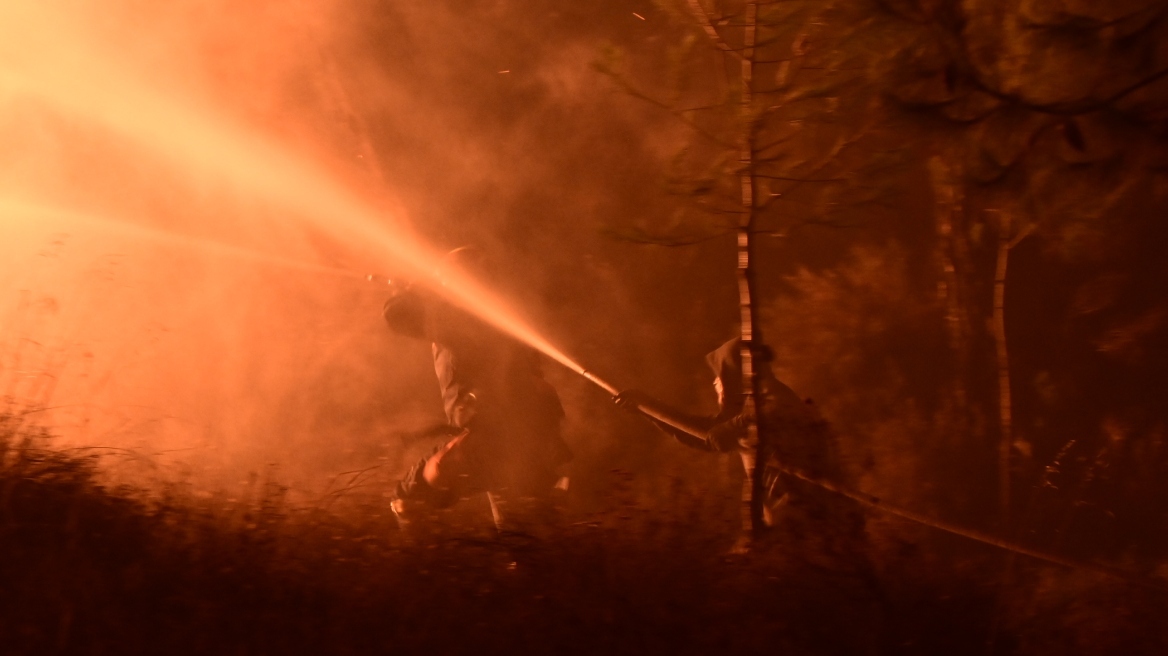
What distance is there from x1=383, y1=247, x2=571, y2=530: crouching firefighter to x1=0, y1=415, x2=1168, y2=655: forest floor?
43.6 inches

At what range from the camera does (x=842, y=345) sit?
7.88 metres

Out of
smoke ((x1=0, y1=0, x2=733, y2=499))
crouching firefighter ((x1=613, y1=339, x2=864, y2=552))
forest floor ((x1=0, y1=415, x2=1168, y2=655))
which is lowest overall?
forest floor ((x1=0, y1=415, x2=1168, y2=655))

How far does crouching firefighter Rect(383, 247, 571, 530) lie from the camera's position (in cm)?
594

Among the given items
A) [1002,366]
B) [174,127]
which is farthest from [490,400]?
[174,127]

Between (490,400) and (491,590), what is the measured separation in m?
2.14

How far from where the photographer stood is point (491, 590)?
13.6 feet

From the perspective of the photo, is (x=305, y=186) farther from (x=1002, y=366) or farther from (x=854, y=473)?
(x=1002, y=366)

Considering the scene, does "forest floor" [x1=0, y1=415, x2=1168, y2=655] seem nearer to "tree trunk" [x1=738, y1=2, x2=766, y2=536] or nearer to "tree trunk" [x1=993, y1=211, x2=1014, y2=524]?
"tree trunk" [x1=738, y1=2, x2=766, y2=536]

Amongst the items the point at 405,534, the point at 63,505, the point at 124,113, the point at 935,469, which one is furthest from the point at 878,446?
the point at 124,113

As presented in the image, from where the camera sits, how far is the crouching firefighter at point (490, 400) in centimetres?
594

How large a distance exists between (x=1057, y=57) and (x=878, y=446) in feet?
9.59

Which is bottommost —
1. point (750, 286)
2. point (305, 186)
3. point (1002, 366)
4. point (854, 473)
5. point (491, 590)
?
point (491, 590)

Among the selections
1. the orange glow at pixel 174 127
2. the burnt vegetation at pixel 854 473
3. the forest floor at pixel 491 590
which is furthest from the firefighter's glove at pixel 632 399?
the orange glow at pixel 174 127

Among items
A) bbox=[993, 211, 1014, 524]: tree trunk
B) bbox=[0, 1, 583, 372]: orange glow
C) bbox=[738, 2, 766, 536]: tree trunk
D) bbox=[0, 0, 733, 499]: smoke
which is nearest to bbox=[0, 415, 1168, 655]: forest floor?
bbox=[738, 2, 766, 536]: tree trunk
